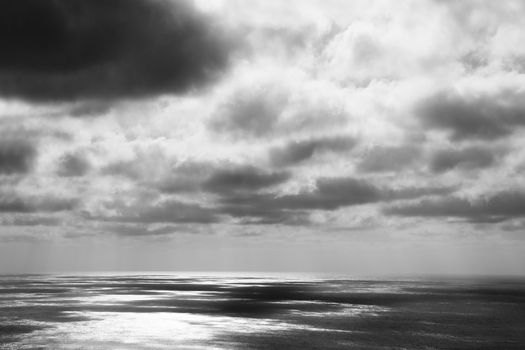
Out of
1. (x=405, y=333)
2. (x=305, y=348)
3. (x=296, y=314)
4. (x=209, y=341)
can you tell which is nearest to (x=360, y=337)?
(x=405, y=333)

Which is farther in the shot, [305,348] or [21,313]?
[21,313]

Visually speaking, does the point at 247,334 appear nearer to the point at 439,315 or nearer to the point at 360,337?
the point at 360,337

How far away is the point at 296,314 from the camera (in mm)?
83250

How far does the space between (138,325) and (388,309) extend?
4787 centimetres

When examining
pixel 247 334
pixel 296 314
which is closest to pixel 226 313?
pixel 296 314

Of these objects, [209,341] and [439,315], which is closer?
[209,341]

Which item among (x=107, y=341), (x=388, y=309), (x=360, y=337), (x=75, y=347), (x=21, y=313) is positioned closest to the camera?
(x=75, y=347)

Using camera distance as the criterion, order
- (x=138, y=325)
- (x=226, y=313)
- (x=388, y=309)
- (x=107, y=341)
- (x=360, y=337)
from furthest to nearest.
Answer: (x=388, y=309)
(x=226, y=313)
(x=138, y=325)
(x=360, y=337)
(x=107, y=341)

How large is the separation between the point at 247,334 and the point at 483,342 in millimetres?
26551

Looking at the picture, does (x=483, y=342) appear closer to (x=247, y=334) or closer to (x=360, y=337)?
(x=360, y=337)

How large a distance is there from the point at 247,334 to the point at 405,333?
19318mm

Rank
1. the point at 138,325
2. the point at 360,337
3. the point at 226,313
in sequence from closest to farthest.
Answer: the point at 360,337 → the point at 138,325 → the point at 226,313

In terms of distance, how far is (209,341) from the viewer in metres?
52.8

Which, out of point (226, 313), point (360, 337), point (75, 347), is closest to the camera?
point (75, 347)
